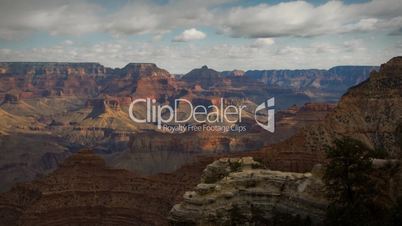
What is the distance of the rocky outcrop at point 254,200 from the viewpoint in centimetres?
4662

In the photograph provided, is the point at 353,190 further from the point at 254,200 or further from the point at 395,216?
the point at 254,200

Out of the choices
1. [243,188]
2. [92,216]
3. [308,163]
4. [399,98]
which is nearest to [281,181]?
[243,188]

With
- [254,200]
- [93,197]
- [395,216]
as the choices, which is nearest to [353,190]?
[395,216]

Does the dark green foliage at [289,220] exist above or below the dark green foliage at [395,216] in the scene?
below

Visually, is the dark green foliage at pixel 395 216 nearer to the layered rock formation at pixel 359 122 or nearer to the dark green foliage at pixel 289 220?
the dark green foliage at pixel 289 220

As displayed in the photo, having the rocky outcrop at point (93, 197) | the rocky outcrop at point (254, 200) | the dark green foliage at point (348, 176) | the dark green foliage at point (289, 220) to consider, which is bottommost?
the rocky outcrop at point (93, 197)

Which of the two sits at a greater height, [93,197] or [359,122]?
[359,122]

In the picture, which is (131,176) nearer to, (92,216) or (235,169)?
(92,216)

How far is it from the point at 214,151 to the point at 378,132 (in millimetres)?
97801

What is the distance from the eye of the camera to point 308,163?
304 ft

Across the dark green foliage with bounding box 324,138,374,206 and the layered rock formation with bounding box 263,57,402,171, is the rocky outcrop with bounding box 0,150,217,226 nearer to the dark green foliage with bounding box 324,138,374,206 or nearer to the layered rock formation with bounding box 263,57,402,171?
the layered rock formation with bounding box 263,57,402,171

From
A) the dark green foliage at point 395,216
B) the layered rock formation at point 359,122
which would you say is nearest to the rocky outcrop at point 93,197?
the layered rock formation at point 359,122

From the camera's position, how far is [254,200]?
159 ft

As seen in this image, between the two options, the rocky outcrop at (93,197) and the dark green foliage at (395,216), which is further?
the rocky outcrop at (93,197)
